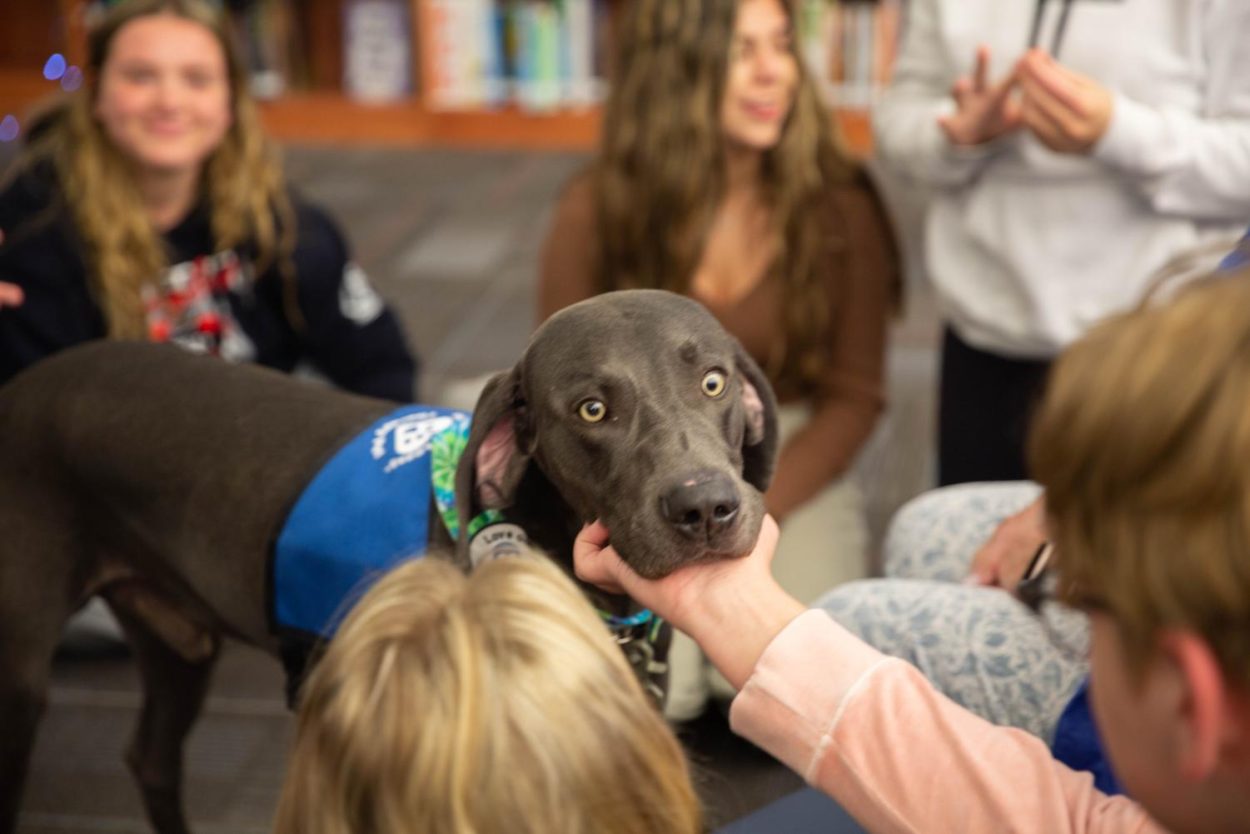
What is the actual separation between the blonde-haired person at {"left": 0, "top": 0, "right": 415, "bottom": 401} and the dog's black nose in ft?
4.11

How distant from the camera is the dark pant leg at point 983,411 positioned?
7.42 ft

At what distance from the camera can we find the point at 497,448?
1.38 m

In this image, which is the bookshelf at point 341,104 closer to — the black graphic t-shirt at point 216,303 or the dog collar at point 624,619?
the black graphic t-shirt at point 216,303

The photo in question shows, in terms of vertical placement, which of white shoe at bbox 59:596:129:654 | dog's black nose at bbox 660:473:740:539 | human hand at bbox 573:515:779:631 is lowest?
white shoe at bbox 59:596:129:654

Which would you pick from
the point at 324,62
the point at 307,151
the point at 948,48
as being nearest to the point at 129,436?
the point at 948,48

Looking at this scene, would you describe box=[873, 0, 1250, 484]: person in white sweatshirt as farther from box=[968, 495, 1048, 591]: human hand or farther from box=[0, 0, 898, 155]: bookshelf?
box=[0, 0, 898, 155]: bookshelf

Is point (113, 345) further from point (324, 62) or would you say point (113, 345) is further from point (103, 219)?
point (324, 62)

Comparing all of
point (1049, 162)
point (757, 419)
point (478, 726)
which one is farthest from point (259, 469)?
point (1049, 162)

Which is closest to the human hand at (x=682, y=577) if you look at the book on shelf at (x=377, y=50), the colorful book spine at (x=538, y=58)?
the colorful book spine at (x=538, y=58)

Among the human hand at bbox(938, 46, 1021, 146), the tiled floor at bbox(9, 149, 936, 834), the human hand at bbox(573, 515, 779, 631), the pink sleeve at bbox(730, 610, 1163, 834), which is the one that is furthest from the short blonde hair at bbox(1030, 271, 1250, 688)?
the human hand at bbox(938, 46, 1021, 146)

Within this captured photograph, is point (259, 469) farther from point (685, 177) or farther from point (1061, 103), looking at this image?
point (1061, 103)

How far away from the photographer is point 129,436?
1.54m

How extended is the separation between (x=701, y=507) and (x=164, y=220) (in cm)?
149

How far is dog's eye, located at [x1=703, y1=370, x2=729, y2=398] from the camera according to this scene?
1.31 meters
